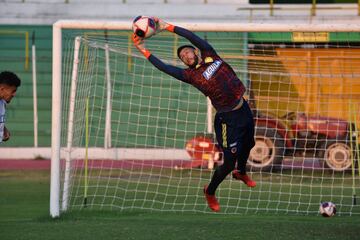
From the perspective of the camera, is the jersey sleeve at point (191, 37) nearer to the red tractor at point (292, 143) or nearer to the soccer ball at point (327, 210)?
the soccer ball at point (327, 210)

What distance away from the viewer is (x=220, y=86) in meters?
9.88

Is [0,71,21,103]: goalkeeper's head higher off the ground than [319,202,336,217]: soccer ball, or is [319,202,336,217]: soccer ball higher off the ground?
[0,71,21,103]: goalkeeper's head

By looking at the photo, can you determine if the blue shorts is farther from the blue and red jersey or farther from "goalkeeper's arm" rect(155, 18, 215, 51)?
"goalkeeper's arm" rect(155, 18, 215, 51)

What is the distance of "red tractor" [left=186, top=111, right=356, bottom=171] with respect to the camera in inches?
691

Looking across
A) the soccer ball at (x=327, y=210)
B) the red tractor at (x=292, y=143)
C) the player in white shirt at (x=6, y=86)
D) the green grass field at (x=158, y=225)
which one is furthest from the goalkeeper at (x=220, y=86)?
the red tractor at (x=292, y=143)

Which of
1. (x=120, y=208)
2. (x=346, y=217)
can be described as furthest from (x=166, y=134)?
(x=346, y=217)

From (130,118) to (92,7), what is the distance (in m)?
4.59

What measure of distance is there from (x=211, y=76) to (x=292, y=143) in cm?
848

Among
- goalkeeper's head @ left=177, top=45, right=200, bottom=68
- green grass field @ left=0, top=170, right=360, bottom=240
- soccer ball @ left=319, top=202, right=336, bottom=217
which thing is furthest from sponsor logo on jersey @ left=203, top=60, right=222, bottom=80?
soccer ball @ left=319, top=202, right=336, bottom=217

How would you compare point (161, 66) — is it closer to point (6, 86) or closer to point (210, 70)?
point (210, 70)

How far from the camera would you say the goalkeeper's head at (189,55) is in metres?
9.73

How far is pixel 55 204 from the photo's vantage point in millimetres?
12180

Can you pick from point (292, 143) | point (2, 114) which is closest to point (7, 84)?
point (2, 114)

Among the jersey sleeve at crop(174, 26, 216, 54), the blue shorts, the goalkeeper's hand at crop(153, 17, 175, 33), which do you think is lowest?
the blue shorts
